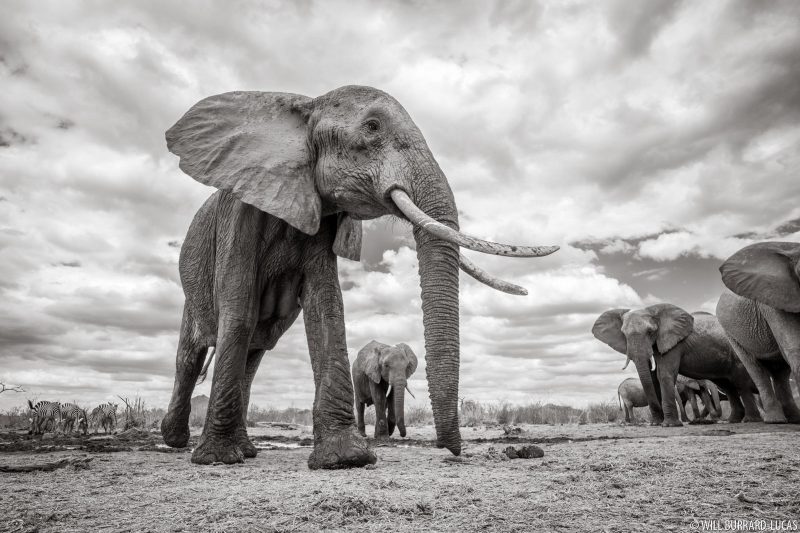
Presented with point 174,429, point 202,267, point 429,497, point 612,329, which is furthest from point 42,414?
point 612,329

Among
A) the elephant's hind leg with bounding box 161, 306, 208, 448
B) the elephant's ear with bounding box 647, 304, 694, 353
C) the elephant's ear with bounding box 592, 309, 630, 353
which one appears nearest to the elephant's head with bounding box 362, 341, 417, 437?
the elephant's ear with bounding box 592, 309, 630, 353

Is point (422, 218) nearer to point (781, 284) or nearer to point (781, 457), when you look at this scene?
point (781, 457)

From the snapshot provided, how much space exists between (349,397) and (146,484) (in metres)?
1.97

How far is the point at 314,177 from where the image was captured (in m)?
5.63

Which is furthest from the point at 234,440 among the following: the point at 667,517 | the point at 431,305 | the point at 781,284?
the point at 781,284

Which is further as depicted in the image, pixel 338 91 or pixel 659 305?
pixel 659 305

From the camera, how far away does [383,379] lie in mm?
16750

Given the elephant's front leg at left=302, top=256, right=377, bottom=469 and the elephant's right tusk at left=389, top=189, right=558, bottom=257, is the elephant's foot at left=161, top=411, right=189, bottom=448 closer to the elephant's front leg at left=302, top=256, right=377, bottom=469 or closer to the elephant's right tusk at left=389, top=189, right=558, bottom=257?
the elephant's front leg at left=302, top=256, right=377, bottom=469

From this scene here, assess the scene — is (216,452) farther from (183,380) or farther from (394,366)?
(394,366)

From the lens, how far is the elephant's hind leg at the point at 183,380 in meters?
8.04

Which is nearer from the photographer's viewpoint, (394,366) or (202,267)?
(202,267)

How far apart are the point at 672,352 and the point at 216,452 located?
44.6ft

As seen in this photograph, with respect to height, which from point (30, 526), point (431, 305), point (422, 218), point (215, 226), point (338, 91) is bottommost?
point (30, 526)

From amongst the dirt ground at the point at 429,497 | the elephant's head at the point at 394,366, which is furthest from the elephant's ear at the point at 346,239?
the elephant's head at the point at 394,366
